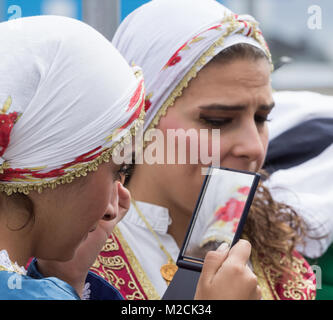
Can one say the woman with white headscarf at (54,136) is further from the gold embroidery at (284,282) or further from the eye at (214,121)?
the gold embroidery at (284,282)

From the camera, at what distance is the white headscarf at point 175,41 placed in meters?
1.40

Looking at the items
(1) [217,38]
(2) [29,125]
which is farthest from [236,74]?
(2) [29,125]

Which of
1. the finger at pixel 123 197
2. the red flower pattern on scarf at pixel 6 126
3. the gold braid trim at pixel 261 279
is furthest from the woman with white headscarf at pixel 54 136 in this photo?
the gold braid trim at pixel 261 279

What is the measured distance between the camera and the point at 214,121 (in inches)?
54.7

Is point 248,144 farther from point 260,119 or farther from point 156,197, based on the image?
point 156,197

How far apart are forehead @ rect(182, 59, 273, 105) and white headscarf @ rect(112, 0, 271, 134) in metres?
0.02

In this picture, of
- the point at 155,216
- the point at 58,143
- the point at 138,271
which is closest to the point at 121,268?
the point at 138,271

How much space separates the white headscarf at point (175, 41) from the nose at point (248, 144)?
0.16 m

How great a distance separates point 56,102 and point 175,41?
1.75 feet

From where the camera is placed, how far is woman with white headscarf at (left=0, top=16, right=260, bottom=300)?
95 cm

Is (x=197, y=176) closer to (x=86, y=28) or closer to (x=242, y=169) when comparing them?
(x=242, y=169)

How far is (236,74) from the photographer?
1.39 metres
